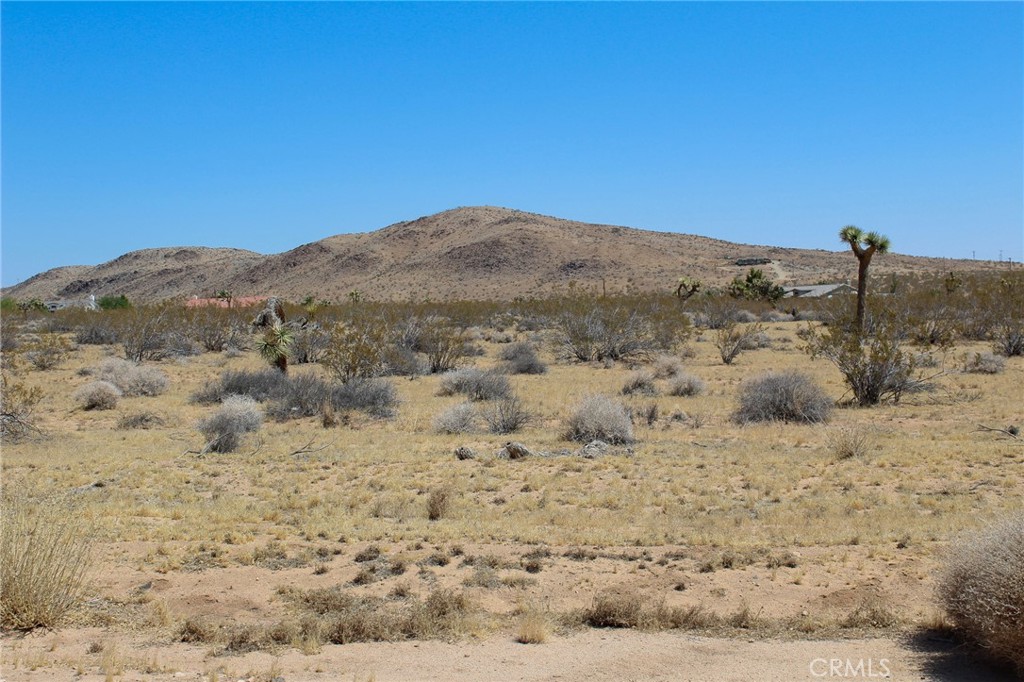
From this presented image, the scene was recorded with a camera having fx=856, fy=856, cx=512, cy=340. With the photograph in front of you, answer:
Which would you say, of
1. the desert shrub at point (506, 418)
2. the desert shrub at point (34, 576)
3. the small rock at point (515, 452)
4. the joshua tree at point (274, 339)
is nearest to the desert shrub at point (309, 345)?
the joshua tree at point (274, 339)

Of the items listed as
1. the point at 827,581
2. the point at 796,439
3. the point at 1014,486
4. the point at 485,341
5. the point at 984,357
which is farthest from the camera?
the point at 485,341

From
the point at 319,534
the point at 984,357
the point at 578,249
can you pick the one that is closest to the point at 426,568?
the point at 319,534

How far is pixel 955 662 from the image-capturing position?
22.2 ft

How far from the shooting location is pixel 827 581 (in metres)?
9.08

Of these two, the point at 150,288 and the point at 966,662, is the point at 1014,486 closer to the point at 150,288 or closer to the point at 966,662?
the point at 966,662

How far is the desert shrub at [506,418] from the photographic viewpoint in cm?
1923

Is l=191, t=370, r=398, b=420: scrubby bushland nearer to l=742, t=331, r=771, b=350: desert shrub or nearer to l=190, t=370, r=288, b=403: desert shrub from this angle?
l=190, t=370, r=288, b=403: desert shrub

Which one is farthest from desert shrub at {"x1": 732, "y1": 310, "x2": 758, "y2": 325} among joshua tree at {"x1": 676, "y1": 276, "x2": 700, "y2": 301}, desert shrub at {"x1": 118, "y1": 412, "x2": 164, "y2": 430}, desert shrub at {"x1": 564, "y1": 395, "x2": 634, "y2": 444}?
desert shrub at {"x1": 118, "y1": 412, "x2": 164, "y2": 430}

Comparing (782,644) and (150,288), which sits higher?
(150,288)

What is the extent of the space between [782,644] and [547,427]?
40.7 ft

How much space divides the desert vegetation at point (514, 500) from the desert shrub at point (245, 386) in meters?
0.10

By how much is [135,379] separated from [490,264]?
280 feet

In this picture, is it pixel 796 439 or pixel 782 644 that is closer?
pixel 782 644

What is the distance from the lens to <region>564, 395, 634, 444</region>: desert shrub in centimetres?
1725
